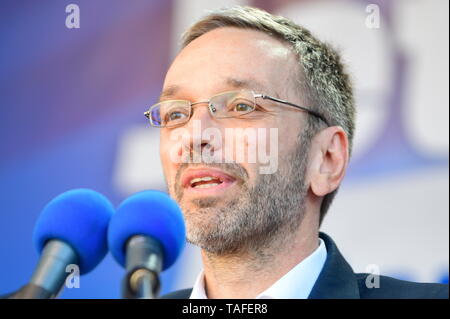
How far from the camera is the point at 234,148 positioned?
2.19m

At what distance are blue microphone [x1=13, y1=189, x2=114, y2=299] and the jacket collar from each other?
0.85 metres

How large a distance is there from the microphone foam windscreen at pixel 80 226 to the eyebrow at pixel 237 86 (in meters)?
0.80

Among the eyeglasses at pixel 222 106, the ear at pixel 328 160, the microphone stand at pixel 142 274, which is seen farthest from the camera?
the ear at pixel 328 160

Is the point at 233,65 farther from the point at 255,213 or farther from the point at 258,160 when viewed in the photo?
the point at 255,213

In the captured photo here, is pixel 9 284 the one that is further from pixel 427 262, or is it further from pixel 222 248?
pixel 427 262

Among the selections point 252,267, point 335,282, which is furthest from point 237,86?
point 335,282

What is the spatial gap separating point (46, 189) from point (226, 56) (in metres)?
1.67

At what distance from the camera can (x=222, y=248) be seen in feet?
7.22

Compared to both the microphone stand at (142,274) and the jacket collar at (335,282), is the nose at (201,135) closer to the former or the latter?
the jacket collar at (335,282)

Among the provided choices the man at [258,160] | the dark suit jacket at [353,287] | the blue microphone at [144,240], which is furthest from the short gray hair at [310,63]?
the blue microphone at [144,240]

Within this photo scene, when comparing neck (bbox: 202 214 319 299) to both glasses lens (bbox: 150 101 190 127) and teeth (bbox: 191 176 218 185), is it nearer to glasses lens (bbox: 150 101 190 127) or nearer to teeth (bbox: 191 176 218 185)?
teeth (bbox: 191 176 218 185)

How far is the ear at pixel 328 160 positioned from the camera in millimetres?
2395
